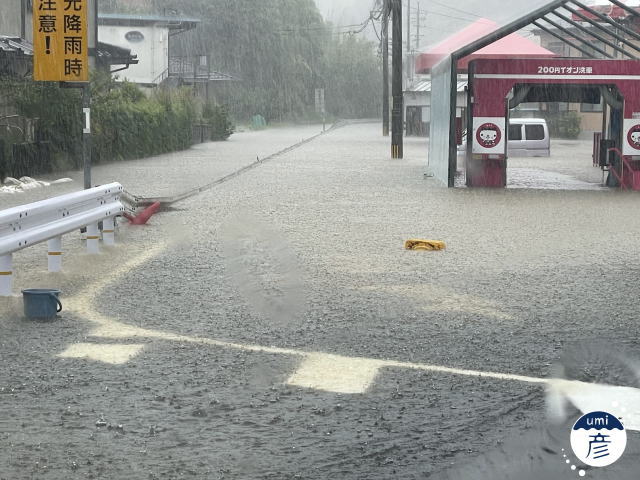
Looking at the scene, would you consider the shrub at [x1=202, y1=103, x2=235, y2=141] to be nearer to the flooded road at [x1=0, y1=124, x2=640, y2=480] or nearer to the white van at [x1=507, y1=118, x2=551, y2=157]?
the white van at [x1=507, y1=118, x2=551, y2=157]

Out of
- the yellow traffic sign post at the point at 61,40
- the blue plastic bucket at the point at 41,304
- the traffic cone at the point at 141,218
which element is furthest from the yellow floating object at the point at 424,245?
the blue plastic bucket at the point at 41,304

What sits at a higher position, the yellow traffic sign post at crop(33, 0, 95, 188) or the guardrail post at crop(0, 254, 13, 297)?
the yellow traffic sign post at crop(33, 0, 95, 188)

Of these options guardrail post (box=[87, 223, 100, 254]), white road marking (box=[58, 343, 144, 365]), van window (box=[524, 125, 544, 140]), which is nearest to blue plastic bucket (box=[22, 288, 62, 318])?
white road marking (box=[58, 343, 144, 365])

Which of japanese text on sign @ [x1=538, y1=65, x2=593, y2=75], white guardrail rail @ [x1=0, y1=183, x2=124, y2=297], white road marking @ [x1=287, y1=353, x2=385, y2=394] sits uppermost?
japanese text on sign @ [x1=538, y1=65, x2=593, y2=75]

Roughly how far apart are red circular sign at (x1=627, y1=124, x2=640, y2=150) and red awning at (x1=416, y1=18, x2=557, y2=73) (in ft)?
28.4

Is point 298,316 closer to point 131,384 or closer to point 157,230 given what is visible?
point 131,384

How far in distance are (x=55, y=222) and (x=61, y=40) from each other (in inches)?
160

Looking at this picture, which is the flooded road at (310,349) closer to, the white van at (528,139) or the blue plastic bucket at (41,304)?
the blue plastic bucket at (41,304)

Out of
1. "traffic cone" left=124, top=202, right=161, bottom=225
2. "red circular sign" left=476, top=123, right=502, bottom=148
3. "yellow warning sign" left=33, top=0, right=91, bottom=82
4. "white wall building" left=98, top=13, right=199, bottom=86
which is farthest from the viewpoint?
"white wall building" left=98, top=13, right=199, bottom=86

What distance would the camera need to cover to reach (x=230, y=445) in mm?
5199

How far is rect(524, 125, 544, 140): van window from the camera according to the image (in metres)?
37.7

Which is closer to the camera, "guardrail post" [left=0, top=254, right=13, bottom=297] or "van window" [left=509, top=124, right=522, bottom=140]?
"guardrail post" [left=0, top=254, right=13, bottom=297]

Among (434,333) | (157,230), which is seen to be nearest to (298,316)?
(434,333)

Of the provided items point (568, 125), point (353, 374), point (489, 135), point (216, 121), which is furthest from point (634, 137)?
point (568, 125)
